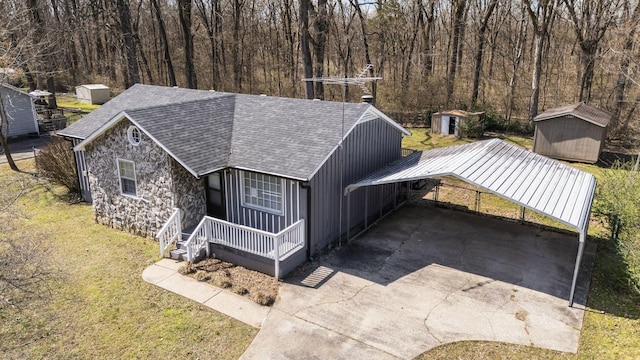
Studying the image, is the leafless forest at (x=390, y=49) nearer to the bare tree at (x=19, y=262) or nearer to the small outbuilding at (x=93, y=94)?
the small outbuilding at (x=93, y=94)

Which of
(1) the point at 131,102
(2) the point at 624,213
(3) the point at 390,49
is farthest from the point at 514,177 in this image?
(3) the point at 390,49

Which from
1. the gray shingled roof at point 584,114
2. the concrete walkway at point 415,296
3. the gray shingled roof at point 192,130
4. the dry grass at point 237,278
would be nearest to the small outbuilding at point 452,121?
the gray shingled roof at point 584,114

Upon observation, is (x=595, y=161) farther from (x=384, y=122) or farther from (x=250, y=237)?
(x=250, y=237)

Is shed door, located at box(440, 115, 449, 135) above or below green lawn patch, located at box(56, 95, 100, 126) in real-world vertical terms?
below

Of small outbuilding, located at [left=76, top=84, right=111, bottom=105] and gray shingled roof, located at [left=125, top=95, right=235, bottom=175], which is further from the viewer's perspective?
small outbuilding, located at [left=76, top=84, right=111, bottom=105]

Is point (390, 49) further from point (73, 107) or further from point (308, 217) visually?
point (308, 217)

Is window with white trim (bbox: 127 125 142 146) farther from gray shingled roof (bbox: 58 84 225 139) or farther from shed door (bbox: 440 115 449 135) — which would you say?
shed door (bbox: 440 115 449 135)

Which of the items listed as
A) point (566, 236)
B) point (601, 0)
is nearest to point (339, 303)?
point (566, 236)

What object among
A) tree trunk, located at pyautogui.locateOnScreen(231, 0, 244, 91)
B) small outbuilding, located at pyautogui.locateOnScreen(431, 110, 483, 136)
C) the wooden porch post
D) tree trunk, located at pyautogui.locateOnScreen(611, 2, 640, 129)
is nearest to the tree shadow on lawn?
the wooden porch post
